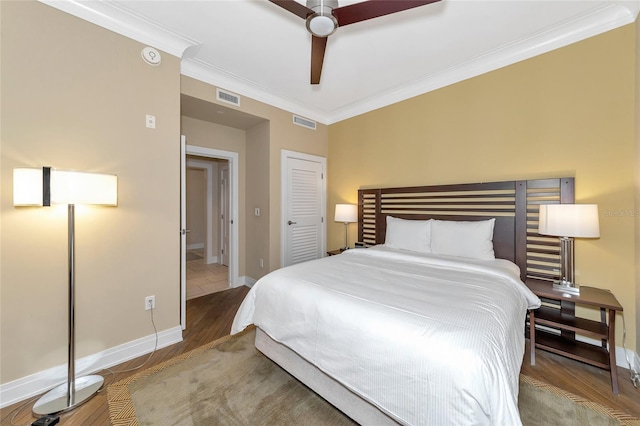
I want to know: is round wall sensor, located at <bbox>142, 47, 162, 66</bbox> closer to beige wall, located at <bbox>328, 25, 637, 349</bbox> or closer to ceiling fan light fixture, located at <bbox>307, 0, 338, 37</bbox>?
ceiling fan light fixture, located at <bbox>307, 0, 338, 37</bbox>

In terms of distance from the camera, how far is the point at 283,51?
261 centimetres

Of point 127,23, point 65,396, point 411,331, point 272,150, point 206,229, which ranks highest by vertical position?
point 127,23

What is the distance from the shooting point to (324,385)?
1543mm

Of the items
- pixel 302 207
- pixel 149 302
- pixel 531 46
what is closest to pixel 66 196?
pixel 149 302

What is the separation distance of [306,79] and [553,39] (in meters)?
2.51

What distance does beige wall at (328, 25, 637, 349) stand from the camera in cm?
205

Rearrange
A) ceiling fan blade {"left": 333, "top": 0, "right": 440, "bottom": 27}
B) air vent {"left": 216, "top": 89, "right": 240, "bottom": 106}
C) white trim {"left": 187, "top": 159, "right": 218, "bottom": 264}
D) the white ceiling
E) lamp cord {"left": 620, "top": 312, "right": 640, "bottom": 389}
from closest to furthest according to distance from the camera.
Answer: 1. ceiling fan blade {"left": 333, "top": 0, "right": 440, "bottom": 27}
2. lamp cord {"left": 620, "top": 312, "right": 640, "bottom": 389}
3. the white ceiling
4. air vent {"left": 216, "top": 89, "right": 240, "bottom": 106}
5. white trim {"left": 187, "top": 159, "right": 218, "bottom": 264}

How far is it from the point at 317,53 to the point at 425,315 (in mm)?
2011

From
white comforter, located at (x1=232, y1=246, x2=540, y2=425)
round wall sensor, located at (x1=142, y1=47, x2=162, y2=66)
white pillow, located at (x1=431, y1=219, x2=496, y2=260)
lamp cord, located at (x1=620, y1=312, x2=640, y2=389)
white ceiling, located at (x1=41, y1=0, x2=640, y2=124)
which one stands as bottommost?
lamp cord, located at (x1=620, y1=312, x2=640, y2=389)

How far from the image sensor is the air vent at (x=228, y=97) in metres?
3.08

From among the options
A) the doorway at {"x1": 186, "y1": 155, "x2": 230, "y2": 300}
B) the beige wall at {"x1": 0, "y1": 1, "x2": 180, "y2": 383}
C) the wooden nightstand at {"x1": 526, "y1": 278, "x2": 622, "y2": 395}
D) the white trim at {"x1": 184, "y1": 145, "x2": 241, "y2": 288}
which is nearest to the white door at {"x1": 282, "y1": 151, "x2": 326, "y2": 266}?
the white trim at {"x1": 184, "y1": 145, "x2": 241, "y2": 288}

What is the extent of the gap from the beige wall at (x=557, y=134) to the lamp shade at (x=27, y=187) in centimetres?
355

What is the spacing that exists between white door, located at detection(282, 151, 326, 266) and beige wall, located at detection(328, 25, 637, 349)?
56.0 inches

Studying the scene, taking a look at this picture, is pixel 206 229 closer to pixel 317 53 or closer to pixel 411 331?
pixel 317 53
